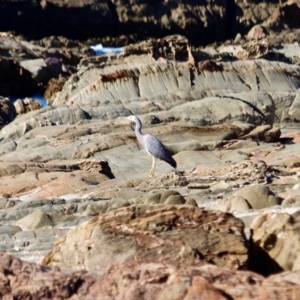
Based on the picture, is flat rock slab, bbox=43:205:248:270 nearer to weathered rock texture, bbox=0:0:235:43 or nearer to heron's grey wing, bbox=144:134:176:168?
heron's grey wing, bbox=144:134:176:168

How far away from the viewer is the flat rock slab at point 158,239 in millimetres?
5137

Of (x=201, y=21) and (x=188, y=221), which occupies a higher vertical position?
(x=188, y=221)

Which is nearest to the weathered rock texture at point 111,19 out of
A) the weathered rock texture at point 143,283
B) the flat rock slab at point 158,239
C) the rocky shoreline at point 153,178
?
the rocky shoreline at point 153,178

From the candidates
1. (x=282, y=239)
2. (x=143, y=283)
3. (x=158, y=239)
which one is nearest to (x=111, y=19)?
(x=282, y=239)

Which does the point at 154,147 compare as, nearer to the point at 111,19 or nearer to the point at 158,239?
the point at 158,239

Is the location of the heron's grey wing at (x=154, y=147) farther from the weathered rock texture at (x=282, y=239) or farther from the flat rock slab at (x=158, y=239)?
the flat rock slab at (x=158, y=239)

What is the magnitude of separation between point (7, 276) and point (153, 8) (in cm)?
5525

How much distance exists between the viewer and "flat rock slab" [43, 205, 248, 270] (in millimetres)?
5137

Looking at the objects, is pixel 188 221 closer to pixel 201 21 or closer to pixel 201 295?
pixel 201 295

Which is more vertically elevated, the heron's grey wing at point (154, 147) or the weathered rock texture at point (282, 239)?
the weathered rock texture at point (282, 239)

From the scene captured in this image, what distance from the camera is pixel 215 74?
2673cm

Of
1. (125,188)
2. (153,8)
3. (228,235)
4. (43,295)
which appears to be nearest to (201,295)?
(43,295)

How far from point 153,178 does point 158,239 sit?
8.74 meters

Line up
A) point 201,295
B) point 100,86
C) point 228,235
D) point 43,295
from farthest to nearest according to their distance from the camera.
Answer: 1. point 100,86
2. point 228,235
3. point 43,295
4. point 201,295
